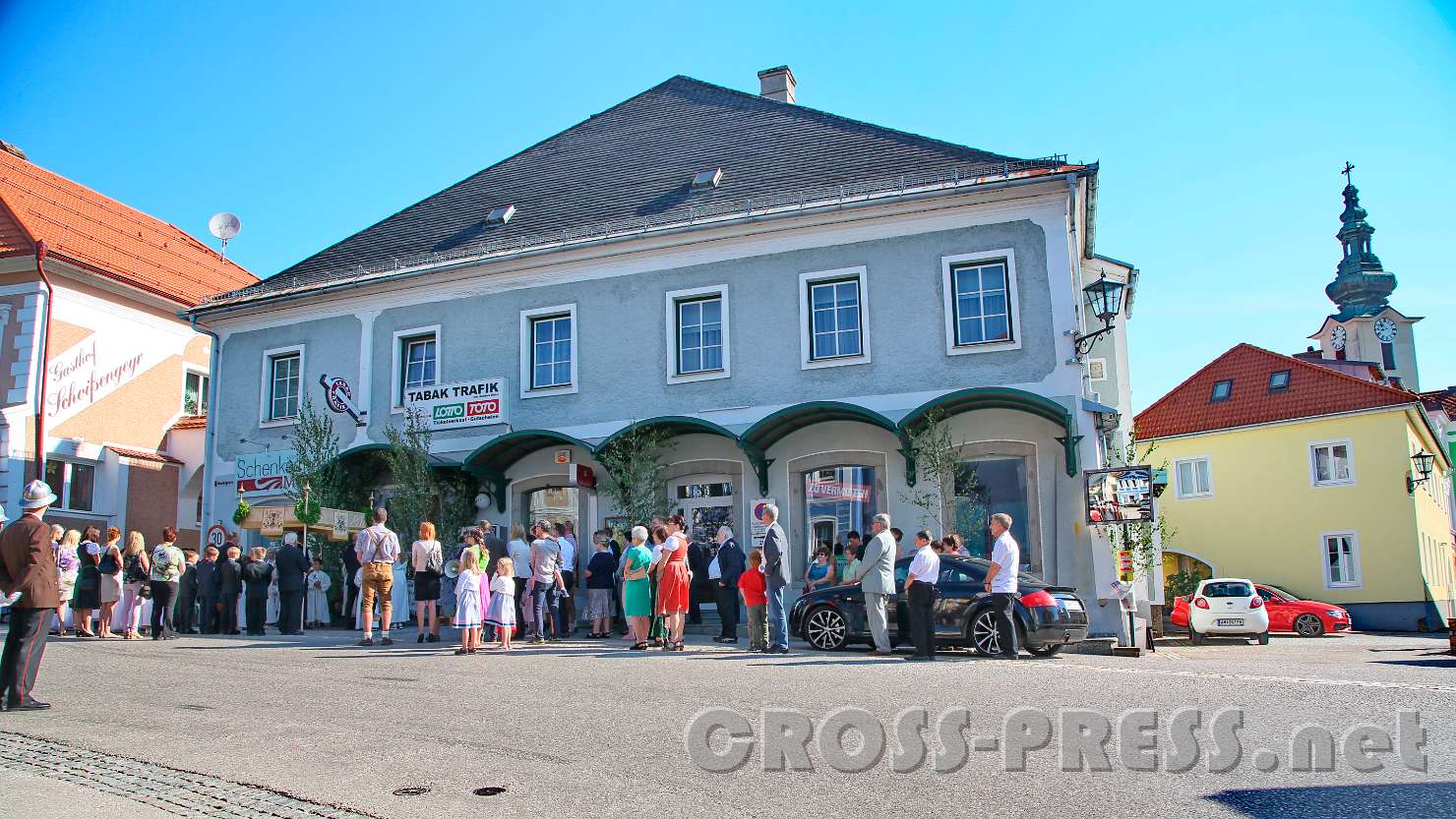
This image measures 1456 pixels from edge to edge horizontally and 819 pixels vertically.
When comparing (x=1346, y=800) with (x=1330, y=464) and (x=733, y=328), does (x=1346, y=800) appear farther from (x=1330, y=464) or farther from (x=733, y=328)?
(x=1330, y=464)

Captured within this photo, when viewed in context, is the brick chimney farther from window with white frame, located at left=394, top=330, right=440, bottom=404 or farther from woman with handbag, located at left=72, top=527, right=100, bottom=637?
woman with handbag, located at left=72, top=527, right=100, bottom=637

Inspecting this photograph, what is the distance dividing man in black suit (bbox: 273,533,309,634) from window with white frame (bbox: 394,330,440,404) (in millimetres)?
5914

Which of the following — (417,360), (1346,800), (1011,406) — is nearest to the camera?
(1346,800)

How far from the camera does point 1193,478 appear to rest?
37938 millimetres

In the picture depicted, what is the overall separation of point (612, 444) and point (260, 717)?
1169 centimetres

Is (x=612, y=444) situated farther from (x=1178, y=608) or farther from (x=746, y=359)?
(x=1178, y=608)

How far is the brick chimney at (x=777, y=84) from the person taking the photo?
26.2m

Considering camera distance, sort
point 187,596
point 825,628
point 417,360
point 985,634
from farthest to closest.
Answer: point 417,360 < point 187,596 < point 825,628 < point 985,634

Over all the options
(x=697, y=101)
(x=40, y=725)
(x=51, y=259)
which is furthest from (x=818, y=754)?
Result: (x=51, y=259)

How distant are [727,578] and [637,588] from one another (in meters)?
1.67

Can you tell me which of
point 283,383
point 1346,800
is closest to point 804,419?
point 283,383

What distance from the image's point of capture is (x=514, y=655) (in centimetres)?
1348

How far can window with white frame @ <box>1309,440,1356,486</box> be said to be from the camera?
34.4 meters

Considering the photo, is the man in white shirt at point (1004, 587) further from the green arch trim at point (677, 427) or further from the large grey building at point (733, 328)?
the green arch trim at point (677, 427)
